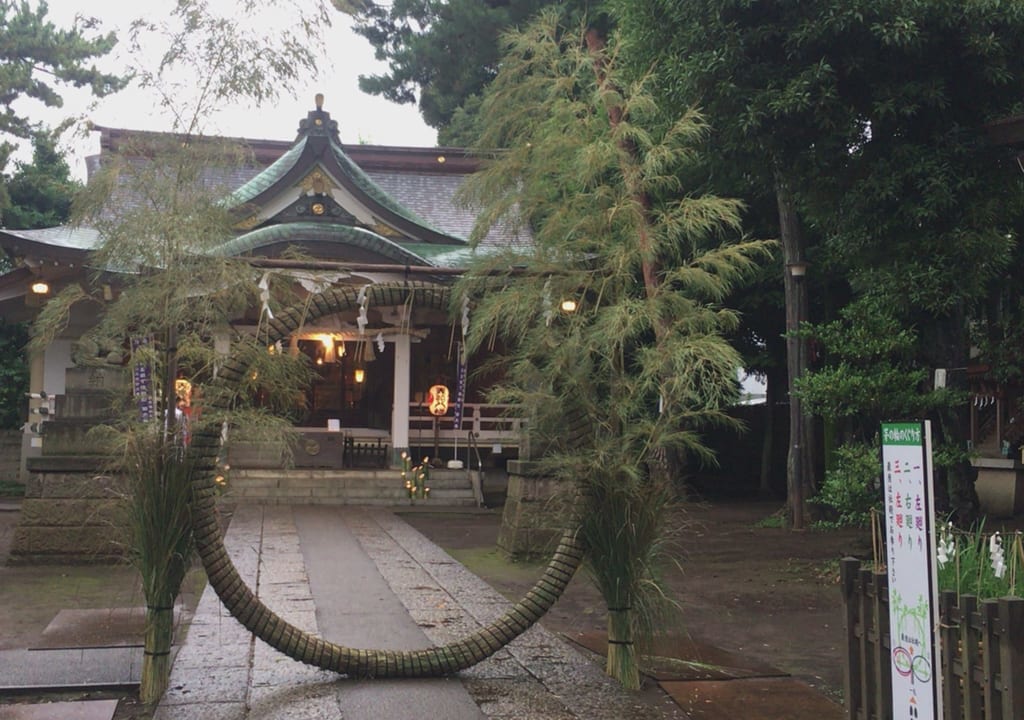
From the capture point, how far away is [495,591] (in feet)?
29.0

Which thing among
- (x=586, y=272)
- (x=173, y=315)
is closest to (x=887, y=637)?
(x=586, y=272)

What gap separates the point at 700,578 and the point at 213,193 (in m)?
6.24

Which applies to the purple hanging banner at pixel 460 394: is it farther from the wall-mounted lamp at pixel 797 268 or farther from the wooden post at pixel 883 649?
the wooden post at pixel 883 649

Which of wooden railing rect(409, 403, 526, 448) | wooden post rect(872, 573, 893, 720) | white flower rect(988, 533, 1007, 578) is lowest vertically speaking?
wooden post rect(872, 573, 893, 720)

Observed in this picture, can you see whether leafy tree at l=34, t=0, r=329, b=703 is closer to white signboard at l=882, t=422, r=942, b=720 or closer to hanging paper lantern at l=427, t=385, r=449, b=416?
white signboard at l=882, t=422, r=942, b=720

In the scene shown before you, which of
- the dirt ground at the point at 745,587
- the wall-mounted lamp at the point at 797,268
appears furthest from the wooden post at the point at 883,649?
the wall-mounted lamp at the point at 797,268

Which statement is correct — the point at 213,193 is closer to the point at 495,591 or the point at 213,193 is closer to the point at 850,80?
the point at 495,591

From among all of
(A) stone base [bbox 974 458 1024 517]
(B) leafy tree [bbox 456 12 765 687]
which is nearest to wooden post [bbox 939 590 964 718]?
(B) leafy tree [bbox 456 12 765 687]

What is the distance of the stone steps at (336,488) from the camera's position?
16141 millimetres

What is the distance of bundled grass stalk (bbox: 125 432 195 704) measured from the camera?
5270 millimetres

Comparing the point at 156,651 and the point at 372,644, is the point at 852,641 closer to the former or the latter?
the point at 372,644

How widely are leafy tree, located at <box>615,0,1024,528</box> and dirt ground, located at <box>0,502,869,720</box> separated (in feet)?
7.37

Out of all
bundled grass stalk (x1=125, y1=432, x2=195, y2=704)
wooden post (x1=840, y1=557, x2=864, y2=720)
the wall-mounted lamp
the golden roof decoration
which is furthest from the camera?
the golden roof decoration

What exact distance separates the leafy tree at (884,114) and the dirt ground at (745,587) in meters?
2.19
